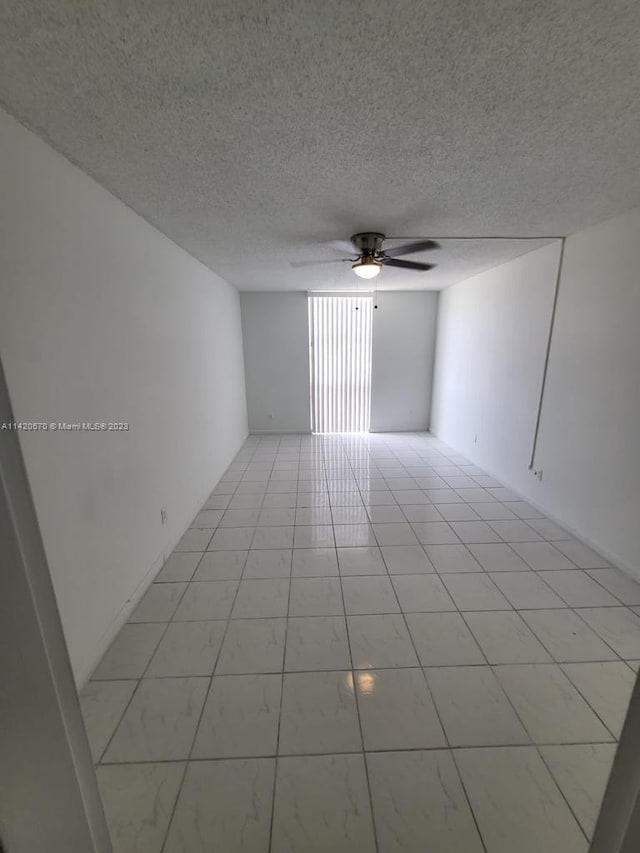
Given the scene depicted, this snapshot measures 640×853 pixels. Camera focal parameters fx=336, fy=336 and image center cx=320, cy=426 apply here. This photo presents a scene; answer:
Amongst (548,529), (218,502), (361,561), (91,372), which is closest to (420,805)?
(361,561)

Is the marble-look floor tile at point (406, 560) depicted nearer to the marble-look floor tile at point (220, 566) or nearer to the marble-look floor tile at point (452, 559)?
the marble-look floor tile at point (452, 559)

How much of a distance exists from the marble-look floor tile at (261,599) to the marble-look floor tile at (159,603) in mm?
388

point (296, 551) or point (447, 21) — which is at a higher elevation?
point (447, 21)

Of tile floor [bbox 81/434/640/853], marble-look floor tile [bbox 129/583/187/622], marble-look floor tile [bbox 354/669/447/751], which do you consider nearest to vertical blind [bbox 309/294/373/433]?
tile floor [bbox 81/434/640/853]

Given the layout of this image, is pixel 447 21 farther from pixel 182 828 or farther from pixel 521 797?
pixel 182 828

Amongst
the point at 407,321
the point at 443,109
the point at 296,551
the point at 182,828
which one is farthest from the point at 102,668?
the point at 407,321

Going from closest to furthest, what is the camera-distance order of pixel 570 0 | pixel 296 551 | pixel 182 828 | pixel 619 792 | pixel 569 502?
1. pixel 619 792
2. pixel 570 0
3. pixel 182 828
4. pixel 296 551
5. pixel 569 502

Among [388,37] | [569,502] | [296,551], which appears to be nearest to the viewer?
[388,37]

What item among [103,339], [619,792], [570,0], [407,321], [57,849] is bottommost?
[57,849]

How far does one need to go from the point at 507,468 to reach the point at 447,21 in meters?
3.67

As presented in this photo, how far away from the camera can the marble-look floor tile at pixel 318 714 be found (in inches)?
52.8

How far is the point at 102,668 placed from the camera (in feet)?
5.50

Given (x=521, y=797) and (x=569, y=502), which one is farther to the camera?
(x=569, y=502)

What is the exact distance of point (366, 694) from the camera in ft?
5.04
